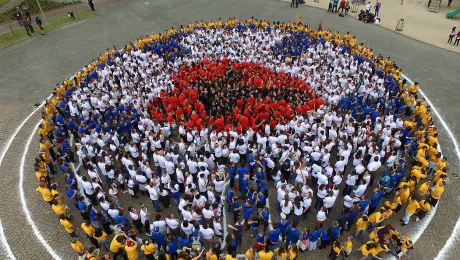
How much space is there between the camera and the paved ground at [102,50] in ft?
42.2

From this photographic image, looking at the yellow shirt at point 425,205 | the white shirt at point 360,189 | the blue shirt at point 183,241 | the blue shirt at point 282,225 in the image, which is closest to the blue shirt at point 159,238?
the blue shirt at point 183,241

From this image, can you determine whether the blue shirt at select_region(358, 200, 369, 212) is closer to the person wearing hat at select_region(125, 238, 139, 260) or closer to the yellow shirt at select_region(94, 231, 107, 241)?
the person wearing hat at select_region(125, 238, 139, 260)

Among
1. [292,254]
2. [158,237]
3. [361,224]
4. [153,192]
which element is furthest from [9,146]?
[361,224]

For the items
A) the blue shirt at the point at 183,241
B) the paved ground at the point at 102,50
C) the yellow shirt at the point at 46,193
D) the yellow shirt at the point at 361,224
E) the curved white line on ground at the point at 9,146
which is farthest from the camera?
the paved ground at the point at 102,50

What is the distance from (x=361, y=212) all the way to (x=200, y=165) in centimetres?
647

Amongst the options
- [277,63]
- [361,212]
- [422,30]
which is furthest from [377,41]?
[361,212]

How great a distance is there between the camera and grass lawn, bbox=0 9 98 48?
29.9m

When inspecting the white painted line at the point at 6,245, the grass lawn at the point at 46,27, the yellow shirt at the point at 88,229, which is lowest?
the white painted line at the point at 6,245

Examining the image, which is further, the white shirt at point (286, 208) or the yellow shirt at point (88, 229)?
the white shirt at point (286, 208)

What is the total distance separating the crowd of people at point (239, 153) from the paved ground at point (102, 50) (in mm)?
1113

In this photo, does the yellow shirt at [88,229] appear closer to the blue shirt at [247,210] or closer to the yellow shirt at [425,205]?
the blue shirt at [247,210]

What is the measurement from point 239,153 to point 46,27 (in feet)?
91.0

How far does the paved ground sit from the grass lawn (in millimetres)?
1132

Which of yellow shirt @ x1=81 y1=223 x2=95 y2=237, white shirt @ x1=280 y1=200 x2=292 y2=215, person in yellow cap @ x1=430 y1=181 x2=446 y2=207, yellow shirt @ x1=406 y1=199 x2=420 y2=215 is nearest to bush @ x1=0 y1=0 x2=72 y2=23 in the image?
yellow shirt @ x1=81 y1=223 x2=95 y2=237
